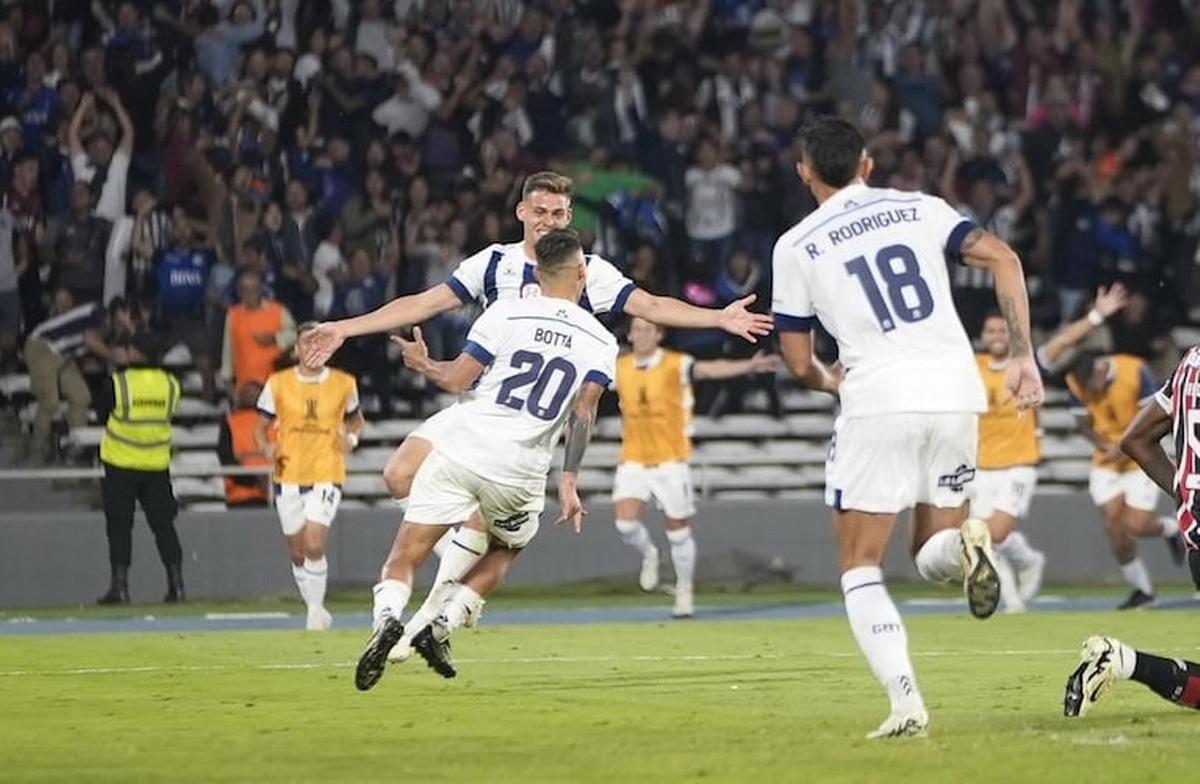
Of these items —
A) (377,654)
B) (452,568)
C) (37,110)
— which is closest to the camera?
(377,654)

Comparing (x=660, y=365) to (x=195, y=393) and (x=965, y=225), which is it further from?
(x=965, y=225)

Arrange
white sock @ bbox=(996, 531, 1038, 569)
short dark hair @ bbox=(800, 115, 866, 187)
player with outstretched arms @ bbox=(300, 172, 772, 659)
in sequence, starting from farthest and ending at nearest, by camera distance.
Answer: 1. white sock @ bbox=(996, 531, 1038, 569)
2. player with outstretched arms @ bbox=(300, 172, 772, 659)
3. short dark hair @ bbox=(800, 115, 866, 187)

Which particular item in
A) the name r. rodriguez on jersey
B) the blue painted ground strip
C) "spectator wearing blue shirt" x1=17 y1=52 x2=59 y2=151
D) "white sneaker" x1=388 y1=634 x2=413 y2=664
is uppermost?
"spectator wearing blue shirt" x1=17 y1=52 x2=59 y2=151

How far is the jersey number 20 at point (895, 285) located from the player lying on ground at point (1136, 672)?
1.65 meters

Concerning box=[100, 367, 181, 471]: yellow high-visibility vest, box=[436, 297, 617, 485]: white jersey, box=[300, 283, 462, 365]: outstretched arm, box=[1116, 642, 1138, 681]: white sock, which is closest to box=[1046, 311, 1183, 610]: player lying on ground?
box=[100, 367, 181, 471]: yellow high-visibility vest

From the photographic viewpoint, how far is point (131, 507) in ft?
72.9

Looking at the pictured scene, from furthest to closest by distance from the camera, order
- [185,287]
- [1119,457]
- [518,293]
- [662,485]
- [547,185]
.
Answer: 1. [185,287]
2. [662,485]
3. [1119,457]
4. [518,293]
5. [547,185]

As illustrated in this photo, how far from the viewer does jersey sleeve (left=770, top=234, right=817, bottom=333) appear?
960cm

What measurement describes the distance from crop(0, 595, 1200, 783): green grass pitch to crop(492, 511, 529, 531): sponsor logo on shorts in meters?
0.84

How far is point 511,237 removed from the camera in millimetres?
24734

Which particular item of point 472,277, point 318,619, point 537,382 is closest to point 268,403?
point 318,619

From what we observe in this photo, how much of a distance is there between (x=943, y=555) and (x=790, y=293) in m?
1.18

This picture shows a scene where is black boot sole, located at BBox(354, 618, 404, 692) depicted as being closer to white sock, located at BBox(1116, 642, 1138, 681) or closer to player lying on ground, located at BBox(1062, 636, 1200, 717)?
player lying on ground, located at BBox(1062, 636, 1200, 717)

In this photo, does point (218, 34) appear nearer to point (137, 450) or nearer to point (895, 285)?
point (137, 450)
